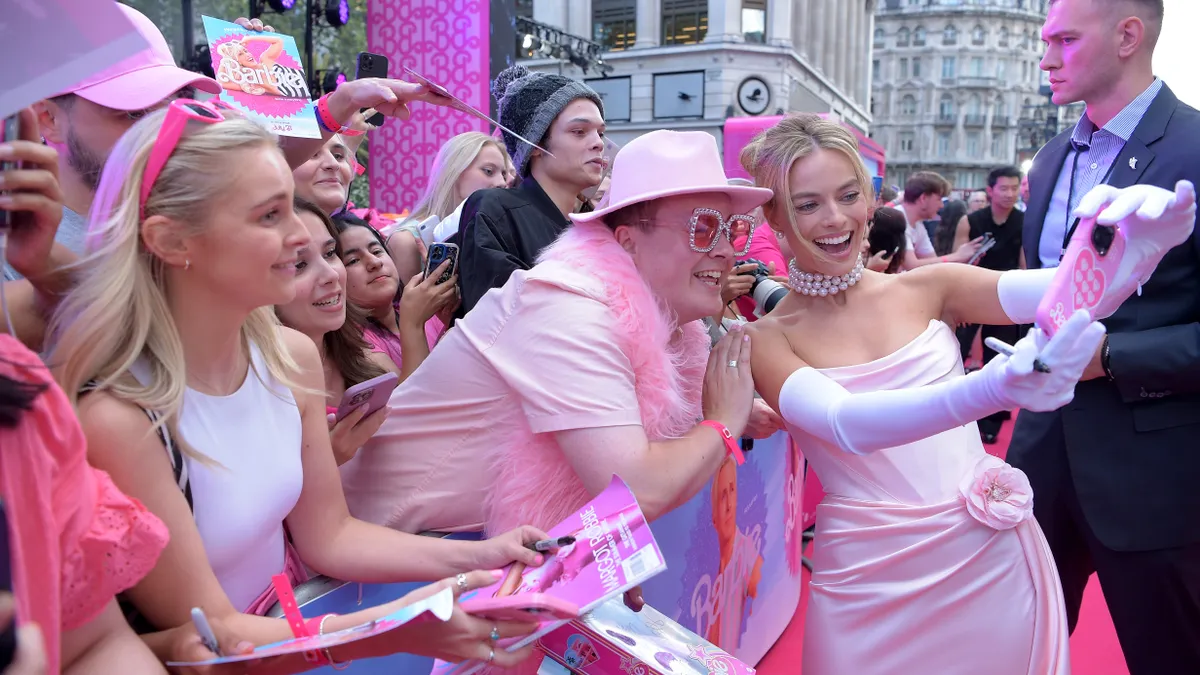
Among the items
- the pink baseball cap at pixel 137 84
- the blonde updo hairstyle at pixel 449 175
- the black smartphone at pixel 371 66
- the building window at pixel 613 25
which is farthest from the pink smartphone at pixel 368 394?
the building window at pixel 613 25

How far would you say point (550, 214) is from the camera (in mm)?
2705

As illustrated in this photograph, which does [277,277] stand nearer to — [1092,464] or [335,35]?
[1092,464]

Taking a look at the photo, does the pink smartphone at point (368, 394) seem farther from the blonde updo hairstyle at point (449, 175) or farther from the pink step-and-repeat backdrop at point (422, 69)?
the pink step-and-repeat backdrop at point (422, 69)

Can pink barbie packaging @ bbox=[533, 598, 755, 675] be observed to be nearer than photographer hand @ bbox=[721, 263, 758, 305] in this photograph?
Yes

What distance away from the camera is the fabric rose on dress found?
1.75m

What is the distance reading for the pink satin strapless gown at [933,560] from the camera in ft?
5.84

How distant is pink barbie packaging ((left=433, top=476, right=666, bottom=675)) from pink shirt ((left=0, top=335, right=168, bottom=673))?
0.42 metres

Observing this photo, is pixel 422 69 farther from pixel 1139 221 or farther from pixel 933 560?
pixel 1139 221

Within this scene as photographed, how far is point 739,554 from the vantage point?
8.61ft

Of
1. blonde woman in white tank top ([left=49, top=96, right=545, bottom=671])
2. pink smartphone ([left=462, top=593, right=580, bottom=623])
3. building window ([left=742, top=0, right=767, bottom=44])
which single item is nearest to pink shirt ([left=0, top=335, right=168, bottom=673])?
blonde woman in white tank top ([left=49, top=96, right=545, bottom=671])

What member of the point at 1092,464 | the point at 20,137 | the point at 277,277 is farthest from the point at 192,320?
the point at 1092,464

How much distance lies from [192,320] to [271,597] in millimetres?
468

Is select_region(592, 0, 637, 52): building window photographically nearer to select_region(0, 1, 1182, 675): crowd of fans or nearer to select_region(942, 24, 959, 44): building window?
select_region(0, 1, 1182, 675): crowd of fans

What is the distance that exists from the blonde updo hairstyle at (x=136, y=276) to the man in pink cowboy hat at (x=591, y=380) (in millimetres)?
589
